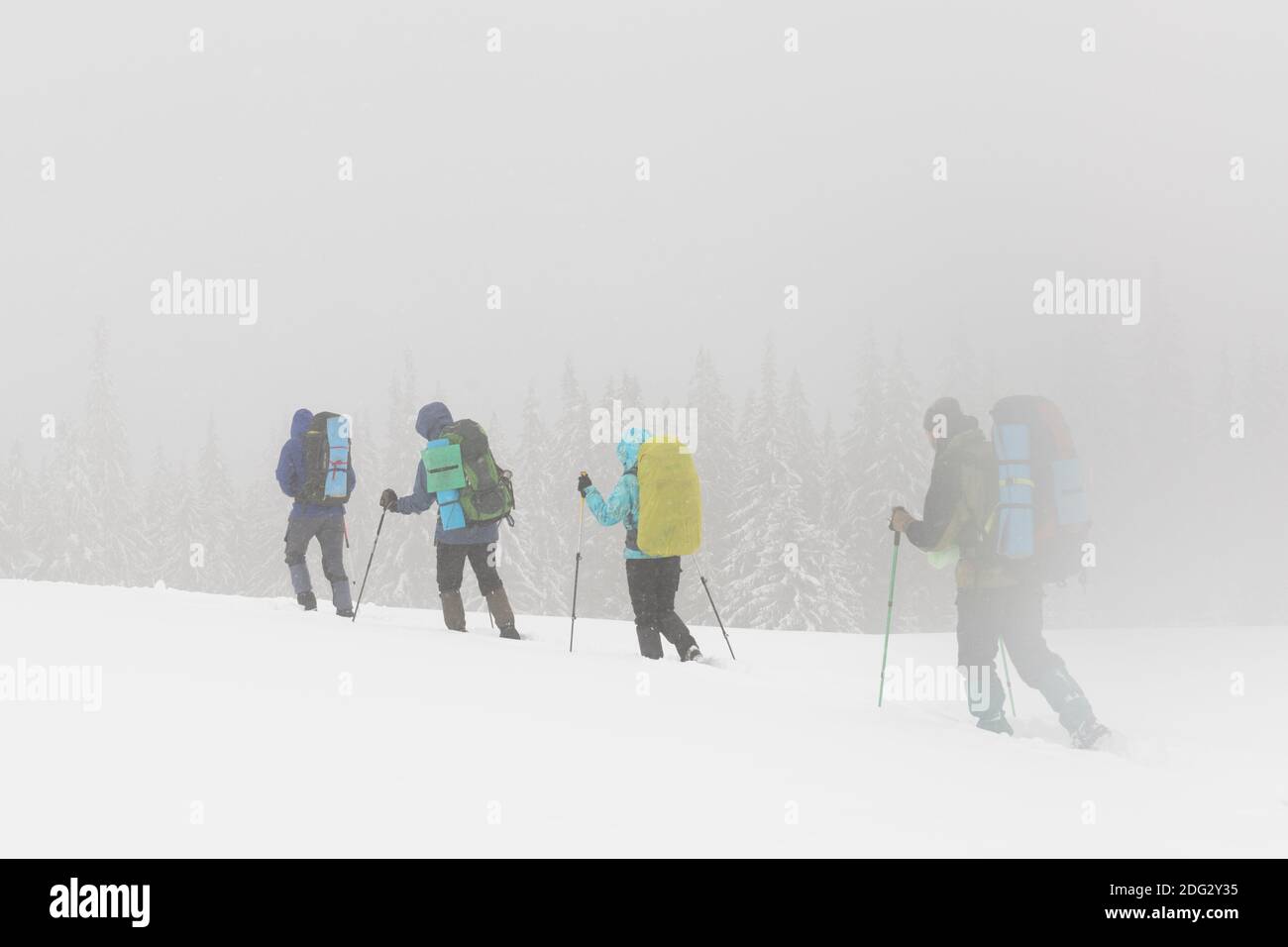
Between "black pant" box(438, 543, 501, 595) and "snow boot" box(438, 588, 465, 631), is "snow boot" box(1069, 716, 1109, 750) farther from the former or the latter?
"snow boot" box(438, 588, 465, 631)

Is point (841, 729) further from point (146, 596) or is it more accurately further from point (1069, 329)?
point (1069, 329)

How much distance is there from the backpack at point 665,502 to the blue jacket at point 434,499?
172 cm

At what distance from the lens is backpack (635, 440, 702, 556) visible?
8.77 meters

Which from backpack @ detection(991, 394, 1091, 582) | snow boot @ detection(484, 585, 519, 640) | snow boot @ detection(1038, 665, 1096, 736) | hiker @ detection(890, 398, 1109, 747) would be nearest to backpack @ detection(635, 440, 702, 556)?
snow boot @ detection(484, 585, 519, 640)

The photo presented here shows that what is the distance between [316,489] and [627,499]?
401 centimetres

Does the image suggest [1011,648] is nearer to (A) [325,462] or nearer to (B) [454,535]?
(B) [454,535]

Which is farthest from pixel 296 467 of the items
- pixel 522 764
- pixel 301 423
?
pixel 522 764

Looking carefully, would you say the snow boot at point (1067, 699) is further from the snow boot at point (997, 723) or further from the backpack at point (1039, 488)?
the backpack at point (1039, 488)

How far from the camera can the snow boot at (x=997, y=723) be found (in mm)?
7082
